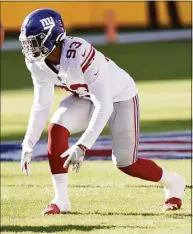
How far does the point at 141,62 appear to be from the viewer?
23.8 m

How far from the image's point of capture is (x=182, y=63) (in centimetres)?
2344

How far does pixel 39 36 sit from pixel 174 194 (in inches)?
64.5

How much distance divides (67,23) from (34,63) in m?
24.2

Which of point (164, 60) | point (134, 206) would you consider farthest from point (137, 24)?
point (134, 206)

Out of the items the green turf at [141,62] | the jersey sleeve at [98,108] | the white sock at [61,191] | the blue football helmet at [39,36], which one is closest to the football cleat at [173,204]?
the white sock at [61,191]

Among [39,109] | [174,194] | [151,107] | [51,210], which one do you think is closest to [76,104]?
[39,109]

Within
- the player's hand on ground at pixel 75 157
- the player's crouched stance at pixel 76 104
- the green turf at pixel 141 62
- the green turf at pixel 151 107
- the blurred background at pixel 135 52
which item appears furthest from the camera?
the green turf at pixel 141 62

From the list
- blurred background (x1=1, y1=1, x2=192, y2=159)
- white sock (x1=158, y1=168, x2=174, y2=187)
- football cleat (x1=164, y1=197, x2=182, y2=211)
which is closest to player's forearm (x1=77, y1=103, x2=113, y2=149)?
white sock (x1=158, y1=168, x2=174, y2=187)

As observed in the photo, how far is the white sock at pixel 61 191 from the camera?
8.23 metres

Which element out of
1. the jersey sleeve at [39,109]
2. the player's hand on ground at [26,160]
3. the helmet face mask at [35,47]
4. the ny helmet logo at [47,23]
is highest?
the ny helmet logo at [47,23]

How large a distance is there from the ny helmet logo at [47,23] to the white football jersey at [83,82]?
0.54 feet

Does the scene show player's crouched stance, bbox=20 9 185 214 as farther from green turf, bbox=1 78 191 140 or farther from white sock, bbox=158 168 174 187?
green turf, bbox=1 78 191 140

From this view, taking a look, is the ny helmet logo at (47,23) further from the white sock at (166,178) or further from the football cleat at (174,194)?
the football cleat at (174,194)

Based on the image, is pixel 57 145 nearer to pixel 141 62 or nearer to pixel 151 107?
pixel 151 107
